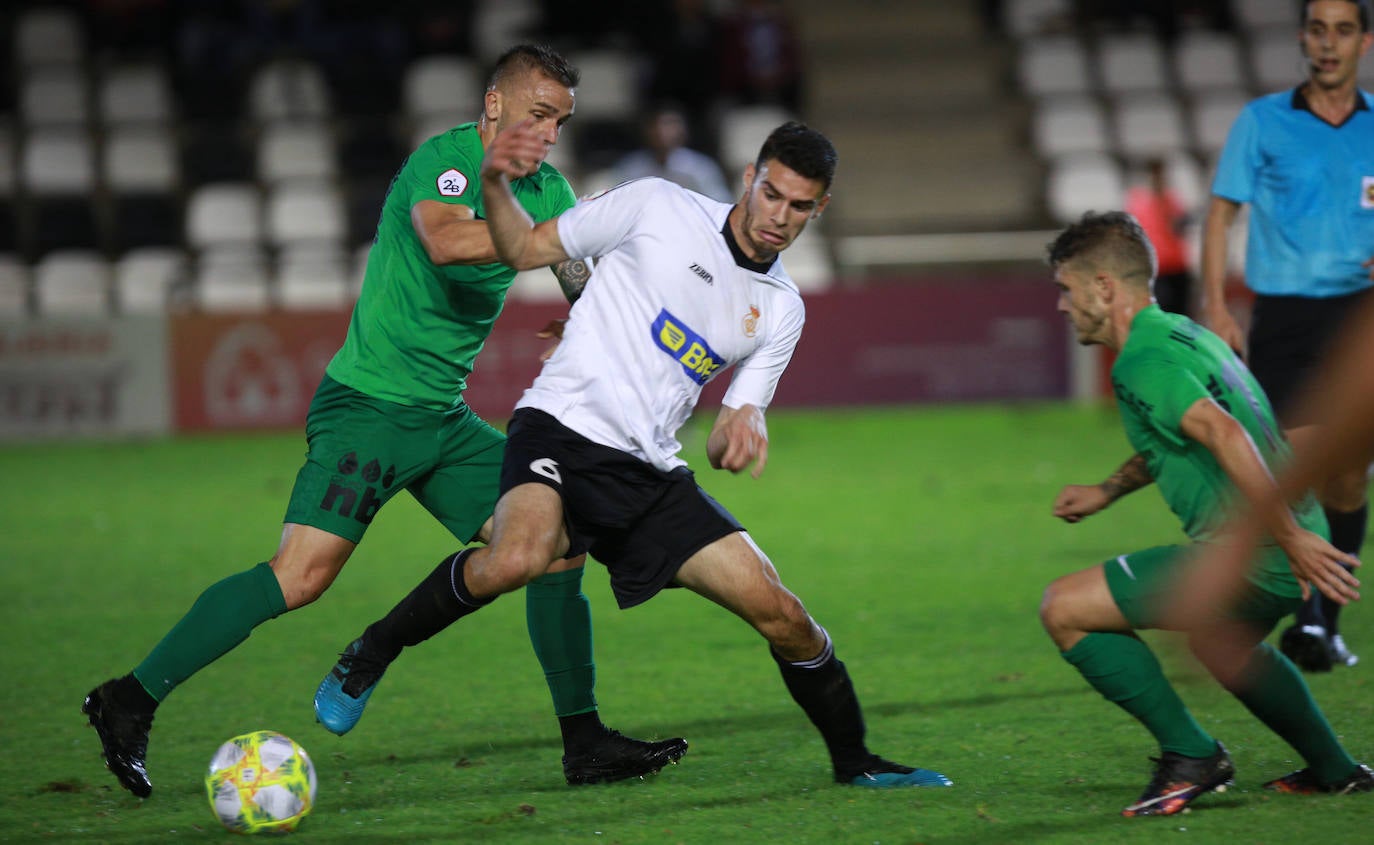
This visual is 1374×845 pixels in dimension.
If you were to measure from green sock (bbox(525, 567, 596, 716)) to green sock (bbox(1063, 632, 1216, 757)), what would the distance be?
1435 millimetres

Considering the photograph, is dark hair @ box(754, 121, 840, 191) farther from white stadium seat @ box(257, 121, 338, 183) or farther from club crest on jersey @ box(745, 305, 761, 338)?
white stadium seat @ box(257, 121, 338, 183)

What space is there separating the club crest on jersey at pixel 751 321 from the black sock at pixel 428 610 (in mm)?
990

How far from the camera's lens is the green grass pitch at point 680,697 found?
4.16 m

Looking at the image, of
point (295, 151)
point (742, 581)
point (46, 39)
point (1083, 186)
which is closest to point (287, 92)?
point (295, 151)

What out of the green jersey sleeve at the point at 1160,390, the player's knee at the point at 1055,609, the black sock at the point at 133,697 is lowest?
the black sock at the point at 133,697

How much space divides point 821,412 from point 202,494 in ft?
21.0

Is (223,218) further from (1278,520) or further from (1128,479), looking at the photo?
(1278,520)

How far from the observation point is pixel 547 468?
14.4ft

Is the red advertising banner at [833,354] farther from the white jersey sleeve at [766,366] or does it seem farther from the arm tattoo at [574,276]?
the white jersey sleeve at [766,366]

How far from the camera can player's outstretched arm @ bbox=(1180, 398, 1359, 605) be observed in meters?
3.76

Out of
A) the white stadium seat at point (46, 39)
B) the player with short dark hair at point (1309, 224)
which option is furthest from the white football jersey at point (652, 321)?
the white stadium seat at point (46, 39)

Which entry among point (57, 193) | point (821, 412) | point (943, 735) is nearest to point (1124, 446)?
point (821, 412)

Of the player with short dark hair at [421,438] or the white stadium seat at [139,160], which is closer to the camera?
the player with short dark hair at [421,438]

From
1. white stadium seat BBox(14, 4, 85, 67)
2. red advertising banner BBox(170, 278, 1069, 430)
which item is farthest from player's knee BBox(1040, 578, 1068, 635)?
white stadium seat BBox(14, 4, 85, 67)
